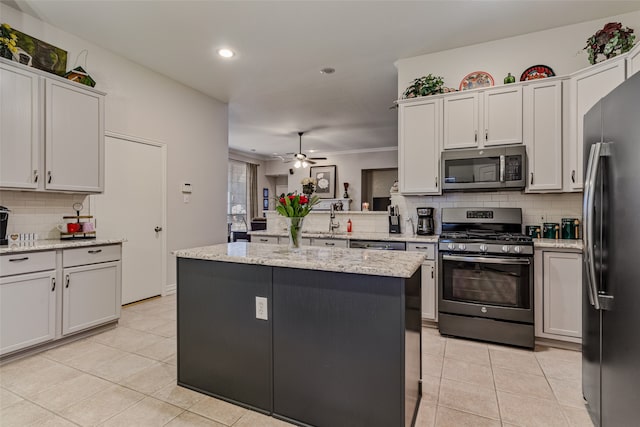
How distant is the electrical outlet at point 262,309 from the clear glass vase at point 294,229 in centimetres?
46

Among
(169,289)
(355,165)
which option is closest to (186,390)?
(169,289)

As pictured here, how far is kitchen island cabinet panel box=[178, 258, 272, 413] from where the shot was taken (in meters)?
1.85

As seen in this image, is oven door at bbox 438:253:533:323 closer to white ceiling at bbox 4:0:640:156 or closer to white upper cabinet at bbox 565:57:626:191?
white upper cabinet at bbox 565:57:626:191

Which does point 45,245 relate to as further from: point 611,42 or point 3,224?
point 611,42

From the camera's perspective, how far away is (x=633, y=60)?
248 cm

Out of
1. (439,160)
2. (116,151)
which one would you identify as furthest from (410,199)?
(116,151)

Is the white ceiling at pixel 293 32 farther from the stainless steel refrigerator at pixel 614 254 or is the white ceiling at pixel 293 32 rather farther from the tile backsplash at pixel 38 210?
the stainless steel refrigerator at pixel 614 254

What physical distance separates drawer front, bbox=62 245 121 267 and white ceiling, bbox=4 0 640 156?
2.21 meters

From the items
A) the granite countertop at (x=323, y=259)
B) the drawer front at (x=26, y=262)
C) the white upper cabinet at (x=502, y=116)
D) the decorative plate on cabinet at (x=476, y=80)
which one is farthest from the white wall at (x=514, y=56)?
the drawer front at (x=26, y=262)

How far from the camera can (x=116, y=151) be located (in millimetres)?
3789

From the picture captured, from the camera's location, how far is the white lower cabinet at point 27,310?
7.80ft

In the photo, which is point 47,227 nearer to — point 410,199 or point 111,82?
point 111,82

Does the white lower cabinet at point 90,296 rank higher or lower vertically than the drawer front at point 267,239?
→ lower

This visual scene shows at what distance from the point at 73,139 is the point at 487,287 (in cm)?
409
